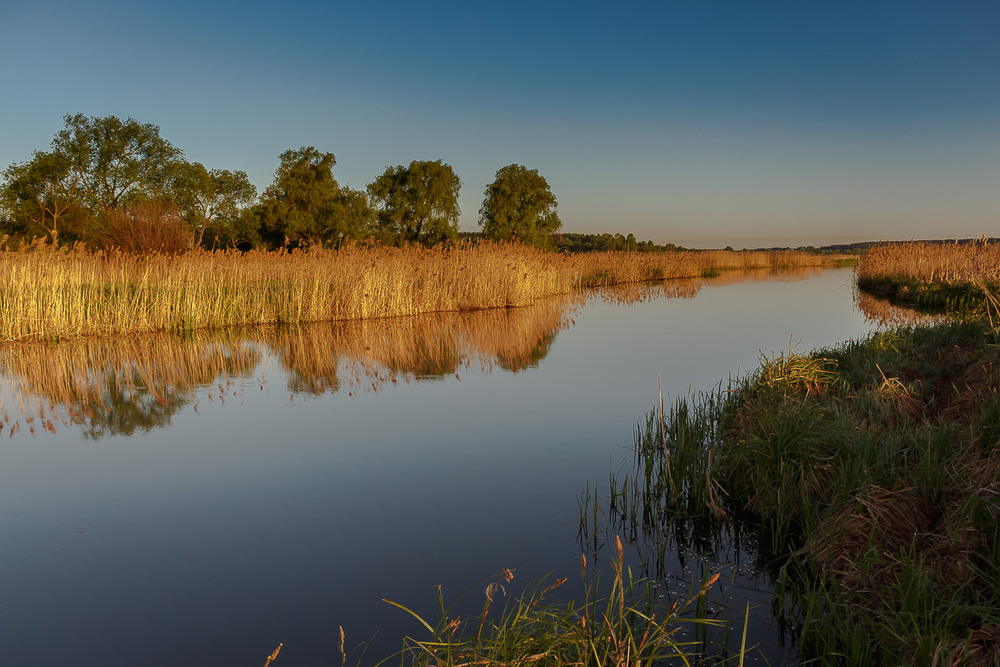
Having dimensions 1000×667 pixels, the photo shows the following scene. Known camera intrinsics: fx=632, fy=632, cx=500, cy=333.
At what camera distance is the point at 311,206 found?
4581cm

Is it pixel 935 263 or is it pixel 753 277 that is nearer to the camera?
pixel 935 263

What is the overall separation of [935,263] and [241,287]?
75.5ft

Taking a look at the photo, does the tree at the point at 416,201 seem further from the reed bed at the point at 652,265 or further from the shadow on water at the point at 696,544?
the shadow on water at the point at 696,544

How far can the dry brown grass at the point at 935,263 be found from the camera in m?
19.6

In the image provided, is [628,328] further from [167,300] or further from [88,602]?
[88,602]

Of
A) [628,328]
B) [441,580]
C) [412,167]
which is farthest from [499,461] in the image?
[412,167]

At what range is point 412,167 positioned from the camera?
4478 centimetres

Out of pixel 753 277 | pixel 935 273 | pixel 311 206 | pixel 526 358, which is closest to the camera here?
pixel 526 358

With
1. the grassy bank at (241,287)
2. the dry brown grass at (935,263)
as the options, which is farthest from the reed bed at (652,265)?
the dry brown grass at (935,263)

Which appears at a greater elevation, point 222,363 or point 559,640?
point 559,640

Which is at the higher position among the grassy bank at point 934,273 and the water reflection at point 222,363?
the grassy bank at point 934,273

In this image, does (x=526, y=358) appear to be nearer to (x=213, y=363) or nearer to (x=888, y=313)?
(x=213, y=363)

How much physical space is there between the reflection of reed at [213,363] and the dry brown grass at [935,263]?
13.4 metres

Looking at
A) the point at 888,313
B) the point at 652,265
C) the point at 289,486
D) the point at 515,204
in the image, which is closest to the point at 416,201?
the point at 515,204
